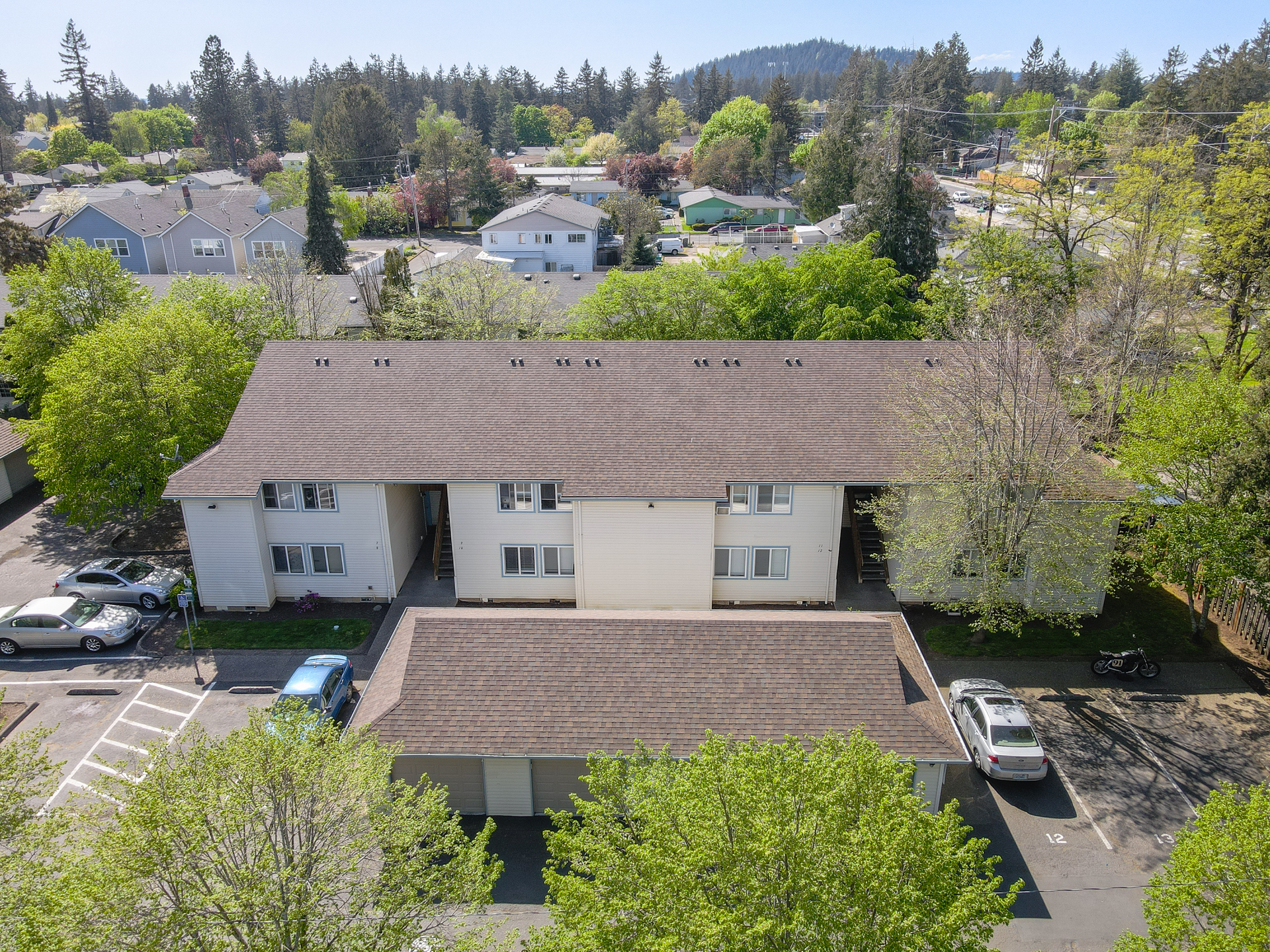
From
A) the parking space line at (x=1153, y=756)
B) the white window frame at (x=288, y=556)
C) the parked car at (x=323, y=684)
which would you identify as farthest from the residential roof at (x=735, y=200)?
the parked car at (x=323, y=684)

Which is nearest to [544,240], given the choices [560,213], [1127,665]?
[560,213]

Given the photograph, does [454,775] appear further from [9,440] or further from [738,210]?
[738,210]

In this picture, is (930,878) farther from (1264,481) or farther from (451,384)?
(451,384)

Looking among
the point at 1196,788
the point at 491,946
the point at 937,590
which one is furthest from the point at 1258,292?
the point at 491,946

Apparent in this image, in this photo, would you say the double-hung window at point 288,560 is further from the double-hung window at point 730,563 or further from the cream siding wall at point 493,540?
the double-hung window at point 730,563

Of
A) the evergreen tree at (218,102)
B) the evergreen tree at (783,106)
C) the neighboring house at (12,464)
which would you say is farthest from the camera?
the evergreen tree at (218,102)

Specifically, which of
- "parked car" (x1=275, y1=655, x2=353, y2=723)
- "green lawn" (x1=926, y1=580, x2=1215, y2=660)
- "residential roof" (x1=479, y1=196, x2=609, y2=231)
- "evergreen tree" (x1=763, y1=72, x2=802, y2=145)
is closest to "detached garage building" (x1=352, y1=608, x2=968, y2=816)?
"parked car" (x1=275, y1=655, x2=353, y2=723)

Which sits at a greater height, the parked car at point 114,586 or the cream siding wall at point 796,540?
the cream siding wall at point 796,540
